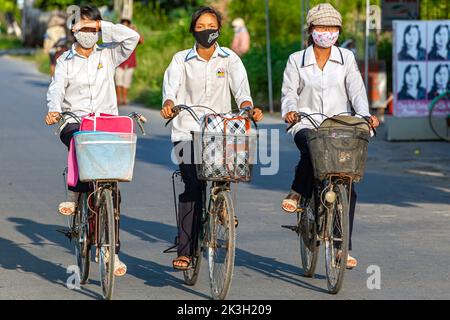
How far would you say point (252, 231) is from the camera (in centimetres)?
1152

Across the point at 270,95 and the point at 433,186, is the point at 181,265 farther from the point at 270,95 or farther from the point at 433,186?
the point at 270,95

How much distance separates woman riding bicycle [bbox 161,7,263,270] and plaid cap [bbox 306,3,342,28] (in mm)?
601

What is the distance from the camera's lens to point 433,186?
48.5 feet

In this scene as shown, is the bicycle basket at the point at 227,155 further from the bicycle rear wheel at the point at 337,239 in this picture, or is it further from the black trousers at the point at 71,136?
the black trousers at the point at 71,136

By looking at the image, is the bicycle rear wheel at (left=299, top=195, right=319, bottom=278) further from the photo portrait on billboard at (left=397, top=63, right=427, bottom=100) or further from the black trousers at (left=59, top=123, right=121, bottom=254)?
the photo portrait on billboard at (left=397, top=63, right=427, bottom=100)

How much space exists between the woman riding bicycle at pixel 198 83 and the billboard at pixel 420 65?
11208mm

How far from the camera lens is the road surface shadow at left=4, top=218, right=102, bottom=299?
930 cm

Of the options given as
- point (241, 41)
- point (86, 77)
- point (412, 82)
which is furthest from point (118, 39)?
point (241, 41)

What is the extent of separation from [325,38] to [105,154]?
1.80 m

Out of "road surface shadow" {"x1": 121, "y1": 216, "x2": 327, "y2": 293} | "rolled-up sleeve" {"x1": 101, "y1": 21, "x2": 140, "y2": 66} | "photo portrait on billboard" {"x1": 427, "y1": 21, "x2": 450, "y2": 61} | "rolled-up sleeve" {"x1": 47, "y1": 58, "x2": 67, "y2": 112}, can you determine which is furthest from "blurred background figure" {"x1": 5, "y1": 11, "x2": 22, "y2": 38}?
"rolled-up sleeve" {"x1": 47, "y1": 58, "x2": 67, "y2": 112}

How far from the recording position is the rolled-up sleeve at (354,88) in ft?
29.6

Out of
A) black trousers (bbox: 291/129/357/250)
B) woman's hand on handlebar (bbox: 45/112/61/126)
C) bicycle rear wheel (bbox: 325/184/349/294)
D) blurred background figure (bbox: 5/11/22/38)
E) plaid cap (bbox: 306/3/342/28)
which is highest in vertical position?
plaid cap (bbox: 306/3/342/28)

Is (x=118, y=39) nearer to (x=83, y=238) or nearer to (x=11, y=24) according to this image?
(x=83, y=238)
